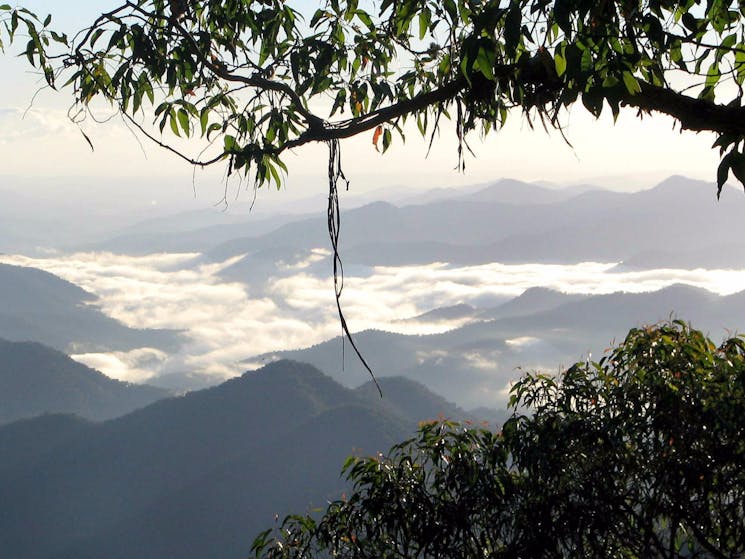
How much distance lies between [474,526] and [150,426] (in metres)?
151

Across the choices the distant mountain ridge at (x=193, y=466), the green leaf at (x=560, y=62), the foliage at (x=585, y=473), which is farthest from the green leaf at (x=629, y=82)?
the distant mountain ridge at (x=193, y=466)

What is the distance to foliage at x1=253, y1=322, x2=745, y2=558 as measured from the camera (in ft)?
20.9

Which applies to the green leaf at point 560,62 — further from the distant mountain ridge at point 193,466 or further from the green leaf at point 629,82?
the distant mountain ridge at point 193,466

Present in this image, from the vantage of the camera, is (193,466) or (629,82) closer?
(629,82)

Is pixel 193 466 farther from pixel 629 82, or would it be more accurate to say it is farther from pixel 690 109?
pixel 629 82

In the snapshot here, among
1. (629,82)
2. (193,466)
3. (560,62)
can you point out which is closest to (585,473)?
(629,82)

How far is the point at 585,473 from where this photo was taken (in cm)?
695

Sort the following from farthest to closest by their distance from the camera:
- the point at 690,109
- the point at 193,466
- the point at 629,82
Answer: the point at 193,466
the point at 690,109
the point at 629,82

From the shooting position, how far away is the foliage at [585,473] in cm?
638

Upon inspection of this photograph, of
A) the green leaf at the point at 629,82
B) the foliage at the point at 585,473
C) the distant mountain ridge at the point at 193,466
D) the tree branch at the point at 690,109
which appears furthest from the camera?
the distant mountain ridge at the point at 193,466

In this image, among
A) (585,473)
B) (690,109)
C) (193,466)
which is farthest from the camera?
(193,466)

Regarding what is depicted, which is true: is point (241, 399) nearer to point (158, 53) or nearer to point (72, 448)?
point (72, 448)

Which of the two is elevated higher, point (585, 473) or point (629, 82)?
point (629, 82)

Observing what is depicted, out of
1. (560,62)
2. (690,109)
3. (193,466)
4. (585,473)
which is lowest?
(193,466)
